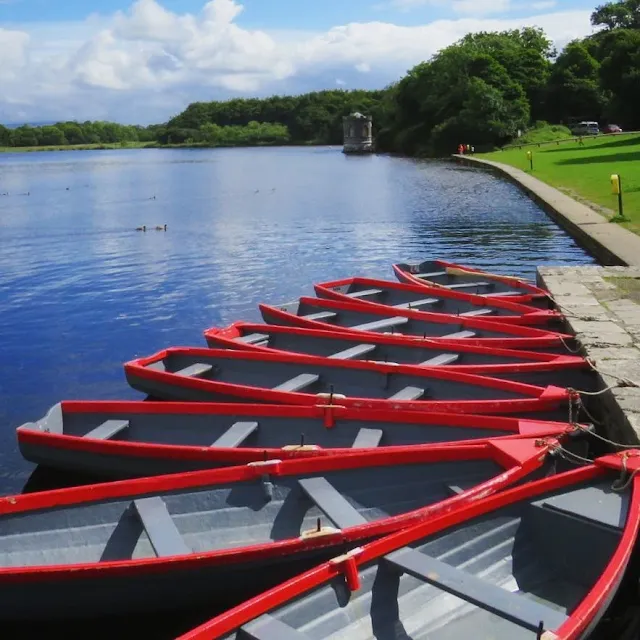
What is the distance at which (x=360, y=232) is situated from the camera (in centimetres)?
3125

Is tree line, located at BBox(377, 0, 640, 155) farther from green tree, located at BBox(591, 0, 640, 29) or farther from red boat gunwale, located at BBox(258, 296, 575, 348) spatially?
red boat gunwale, located at BBox(258, 296, 575, 348)

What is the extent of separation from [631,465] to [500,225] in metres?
25.2

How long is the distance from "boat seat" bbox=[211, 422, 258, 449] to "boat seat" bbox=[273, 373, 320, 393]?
41.7 inches

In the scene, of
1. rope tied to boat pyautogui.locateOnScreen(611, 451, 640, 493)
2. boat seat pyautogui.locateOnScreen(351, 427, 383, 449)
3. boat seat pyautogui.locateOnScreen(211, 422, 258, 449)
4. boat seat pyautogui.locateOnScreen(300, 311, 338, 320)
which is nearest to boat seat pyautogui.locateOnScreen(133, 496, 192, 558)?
boat seat pyautogui.locateOnScreen(211, 422, 258, 449)

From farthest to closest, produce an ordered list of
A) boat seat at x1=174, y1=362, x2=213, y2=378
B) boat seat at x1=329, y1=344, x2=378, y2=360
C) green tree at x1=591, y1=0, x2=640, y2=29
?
green tree at x1=591, y1=0, x2=640, y2=29, boat seat at x1=329, y1=344, x2=378, y2=360, boat seat at x1=174, y1=362, x2=213, y2=378

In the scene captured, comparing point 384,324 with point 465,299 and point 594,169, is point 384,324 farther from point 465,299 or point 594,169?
point 594,169

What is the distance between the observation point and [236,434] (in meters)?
8.44

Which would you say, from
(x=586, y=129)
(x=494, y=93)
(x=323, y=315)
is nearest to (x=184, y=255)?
(x=323, y=315)

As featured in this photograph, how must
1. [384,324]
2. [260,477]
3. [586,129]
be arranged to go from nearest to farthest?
1. [260,477]
2. [384,324]
3. [586,129]

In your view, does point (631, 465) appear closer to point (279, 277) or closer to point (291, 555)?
point (291, 555)

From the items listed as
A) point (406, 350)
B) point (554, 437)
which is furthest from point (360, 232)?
point (554, 437)

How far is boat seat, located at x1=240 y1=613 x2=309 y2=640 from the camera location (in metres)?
4.65

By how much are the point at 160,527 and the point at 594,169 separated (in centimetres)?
3734

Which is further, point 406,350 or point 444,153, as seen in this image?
point 444,153
